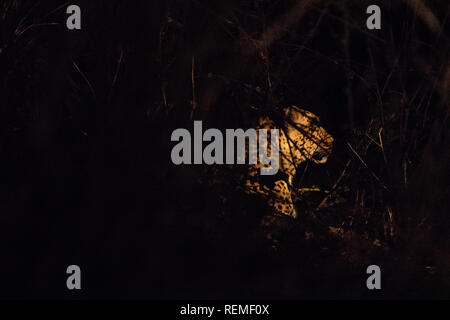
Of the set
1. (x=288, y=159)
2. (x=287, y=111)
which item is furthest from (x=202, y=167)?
(x=287, y=111)

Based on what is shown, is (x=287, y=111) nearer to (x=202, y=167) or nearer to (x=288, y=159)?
(x=288, y=159)

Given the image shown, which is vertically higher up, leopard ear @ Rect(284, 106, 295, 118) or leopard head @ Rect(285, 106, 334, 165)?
leopard ear @ Rect(284, 106, 295, 118)

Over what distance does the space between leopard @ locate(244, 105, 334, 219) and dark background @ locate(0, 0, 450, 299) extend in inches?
2.9

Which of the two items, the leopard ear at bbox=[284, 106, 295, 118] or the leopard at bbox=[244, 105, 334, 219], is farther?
the leopard ear at bbox=[284, 106, 295, 118]

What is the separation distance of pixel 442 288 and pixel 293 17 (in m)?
1.85

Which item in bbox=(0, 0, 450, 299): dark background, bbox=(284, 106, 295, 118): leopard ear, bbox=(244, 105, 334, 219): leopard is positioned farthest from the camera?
bbox=(284, 106, 295, 118): leopard ear

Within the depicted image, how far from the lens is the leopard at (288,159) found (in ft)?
13.4

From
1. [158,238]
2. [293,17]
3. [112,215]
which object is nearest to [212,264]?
[158,238]

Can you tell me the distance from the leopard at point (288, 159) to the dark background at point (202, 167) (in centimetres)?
7

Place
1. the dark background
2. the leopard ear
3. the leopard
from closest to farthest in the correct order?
1. the dark background
2. the leopard
3. the leopard ear

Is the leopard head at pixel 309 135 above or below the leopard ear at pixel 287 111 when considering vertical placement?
below

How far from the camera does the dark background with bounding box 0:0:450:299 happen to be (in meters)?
3.71

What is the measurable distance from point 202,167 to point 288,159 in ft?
1.75

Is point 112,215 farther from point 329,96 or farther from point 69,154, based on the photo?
point 329,96
